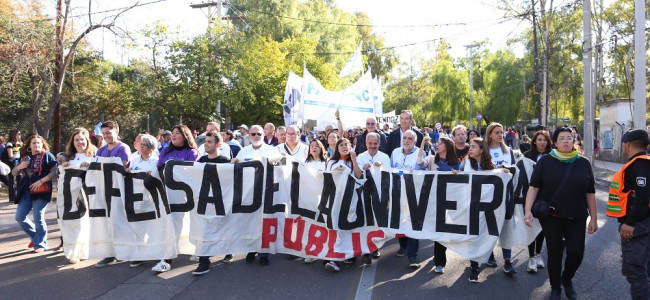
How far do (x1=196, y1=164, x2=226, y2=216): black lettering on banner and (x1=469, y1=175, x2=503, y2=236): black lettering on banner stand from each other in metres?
2.92

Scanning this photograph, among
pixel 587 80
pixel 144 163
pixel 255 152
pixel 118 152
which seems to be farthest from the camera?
pixel 587 80

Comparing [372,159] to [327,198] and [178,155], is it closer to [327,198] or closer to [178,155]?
[327,198]

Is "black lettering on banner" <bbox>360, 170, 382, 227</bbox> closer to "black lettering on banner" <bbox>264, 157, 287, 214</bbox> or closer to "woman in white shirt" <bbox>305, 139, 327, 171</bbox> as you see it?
"woman in white shirt" <bbox>305, 139, 327, 171</bbox>

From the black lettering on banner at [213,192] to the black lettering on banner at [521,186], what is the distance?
11.4 feet

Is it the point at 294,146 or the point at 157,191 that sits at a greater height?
the point at 294,146

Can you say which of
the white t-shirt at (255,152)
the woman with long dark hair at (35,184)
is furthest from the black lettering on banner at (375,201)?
the woman with long dark hair at (35,184)

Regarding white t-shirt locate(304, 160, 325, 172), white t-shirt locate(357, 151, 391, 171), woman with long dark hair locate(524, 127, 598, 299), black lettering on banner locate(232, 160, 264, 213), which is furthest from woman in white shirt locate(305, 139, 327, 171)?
woman with long dark hair locate(524, 127, 598, 299)

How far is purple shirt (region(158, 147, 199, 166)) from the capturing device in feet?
21.1

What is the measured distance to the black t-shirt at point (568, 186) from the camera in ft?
15.3

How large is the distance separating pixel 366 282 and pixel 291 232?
1298 mm

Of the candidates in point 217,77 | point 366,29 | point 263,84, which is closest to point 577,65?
point 366,29

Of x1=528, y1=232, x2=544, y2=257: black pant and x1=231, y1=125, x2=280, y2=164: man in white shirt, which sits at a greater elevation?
x1=231, y1=125, x2=280, y2=164: man in white shirt

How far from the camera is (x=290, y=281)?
218 inches

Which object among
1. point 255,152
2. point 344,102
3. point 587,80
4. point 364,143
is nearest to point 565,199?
point 255,152
